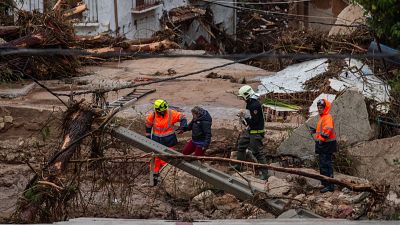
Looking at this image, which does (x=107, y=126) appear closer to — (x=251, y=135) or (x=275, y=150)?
(x=251, y=135)

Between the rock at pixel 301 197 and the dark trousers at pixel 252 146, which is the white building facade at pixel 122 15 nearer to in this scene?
the dark trousers at pixel 252 146

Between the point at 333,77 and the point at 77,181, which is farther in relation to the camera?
the point at 333,77

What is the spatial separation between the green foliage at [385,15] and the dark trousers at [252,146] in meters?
3.14

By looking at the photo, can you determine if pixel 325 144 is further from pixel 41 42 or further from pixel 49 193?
pixel 41 42

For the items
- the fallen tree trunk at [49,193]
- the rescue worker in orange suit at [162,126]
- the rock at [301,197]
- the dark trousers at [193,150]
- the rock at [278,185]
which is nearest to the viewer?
the fallen tree trunk at [49,193]

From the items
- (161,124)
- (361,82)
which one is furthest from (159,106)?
(361,82)

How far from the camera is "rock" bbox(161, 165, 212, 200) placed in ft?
35.4

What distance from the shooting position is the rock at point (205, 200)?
10.4 m

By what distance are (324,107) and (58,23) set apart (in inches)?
385

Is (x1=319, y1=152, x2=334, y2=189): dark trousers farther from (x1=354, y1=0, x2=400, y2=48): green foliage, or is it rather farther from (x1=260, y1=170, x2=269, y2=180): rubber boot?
(x1=354, y1=0, x2=400, y2=48): green foliage

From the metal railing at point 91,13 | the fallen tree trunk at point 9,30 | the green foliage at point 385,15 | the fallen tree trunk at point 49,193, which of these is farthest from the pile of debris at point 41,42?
the green foliage at point 385,15

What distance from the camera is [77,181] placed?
27.6ft

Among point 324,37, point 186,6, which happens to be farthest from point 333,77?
point 186,6

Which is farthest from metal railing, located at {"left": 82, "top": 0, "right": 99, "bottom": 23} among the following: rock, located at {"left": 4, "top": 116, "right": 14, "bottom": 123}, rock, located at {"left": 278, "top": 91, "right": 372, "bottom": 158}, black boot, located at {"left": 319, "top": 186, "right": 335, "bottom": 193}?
black boot, located at {"left": 319, "top": 186, "right": 335, "bottom": 193}
